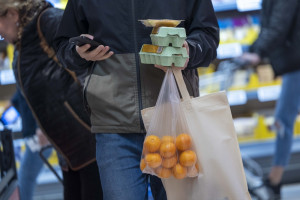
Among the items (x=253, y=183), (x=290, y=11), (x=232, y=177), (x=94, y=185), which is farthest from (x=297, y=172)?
(x=232, y=177)

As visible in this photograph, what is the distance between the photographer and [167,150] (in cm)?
143

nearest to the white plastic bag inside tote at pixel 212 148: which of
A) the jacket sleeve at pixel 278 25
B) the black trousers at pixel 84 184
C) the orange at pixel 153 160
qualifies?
the orange at pixel 153 160

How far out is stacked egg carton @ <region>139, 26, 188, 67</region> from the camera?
1.40 metres

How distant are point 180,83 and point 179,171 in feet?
0.84

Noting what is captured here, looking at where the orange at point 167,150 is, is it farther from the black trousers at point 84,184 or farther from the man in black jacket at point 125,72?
the black trousers at point 84,184

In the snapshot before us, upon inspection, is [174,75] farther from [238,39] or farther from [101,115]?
[238,39]

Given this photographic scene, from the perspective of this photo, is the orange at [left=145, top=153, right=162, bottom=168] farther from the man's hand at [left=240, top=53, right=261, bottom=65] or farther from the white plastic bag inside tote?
the man's hand at [left=240, top=53, right=261, bottom=65]

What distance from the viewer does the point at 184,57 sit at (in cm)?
143

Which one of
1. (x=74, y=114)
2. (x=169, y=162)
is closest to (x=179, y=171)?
(x=169, y=162)

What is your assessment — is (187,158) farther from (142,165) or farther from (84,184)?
(84,184)

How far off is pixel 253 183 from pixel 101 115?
7.20 feet

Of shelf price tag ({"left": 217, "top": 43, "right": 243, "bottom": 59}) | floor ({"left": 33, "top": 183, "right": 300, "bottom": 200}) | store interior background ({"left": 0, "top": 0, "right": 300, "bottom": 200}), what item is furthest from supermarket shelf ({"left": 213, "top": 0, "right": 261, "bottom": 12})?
floor ({"left": 33, "top": 183, "right": 300, "bottom": 200})

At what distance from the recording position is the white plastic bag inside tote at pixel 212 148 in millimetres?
1479

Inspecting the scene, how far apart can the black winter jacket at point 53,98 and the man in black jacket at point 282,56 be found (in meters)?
1.47
